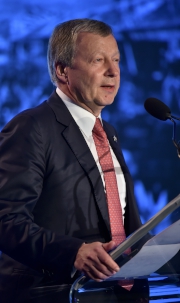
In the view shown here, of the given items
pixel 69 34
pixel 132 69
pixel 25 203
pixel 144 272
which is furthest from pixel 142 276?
pixel 132 69

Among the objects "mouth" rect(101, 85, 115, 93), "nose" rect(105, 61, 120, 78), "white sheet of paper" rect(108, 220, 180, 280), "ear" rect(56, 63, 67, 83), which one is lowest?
"white sheet of paper" rect(108, 220, 180, 280)

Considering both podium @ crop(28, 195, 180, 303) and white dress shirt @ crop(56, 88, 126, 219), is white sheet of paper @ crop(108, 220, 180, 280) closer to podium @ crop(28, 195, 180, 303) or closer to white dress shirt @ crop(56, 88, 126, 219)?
podium @ crop(28, 195, 180, 303)

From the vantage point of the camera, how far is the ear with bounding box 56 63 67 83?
1.80m

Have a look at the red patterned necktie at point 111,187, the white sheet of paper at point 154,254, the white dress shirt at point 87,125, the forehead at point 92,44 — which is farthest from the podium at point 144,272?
the forehead at point 92,44

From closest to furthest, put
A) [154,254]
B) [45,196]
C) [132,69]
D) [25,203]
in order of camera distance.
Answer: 1. [154,254]
2. [25,203]
3. [45,196]
4. [132,69]

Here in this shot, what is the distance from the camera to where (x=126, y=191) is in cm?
172

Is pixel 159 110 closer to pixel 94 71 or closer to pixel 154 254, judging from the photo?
pixel 94 71

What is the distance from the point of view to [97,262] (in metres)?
1.09

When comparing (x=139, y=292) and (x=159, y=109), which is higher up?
(x=159, y=109)

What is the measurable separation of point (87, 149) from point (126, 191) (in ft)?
0.73

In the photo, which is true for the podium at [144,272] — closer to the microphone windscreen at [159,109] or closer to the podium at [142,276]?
the podium at [142,276]

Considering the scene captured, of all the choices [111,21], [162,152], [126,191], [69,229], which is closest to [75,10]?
[111,21]

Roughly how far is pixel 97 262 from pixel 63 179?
0.46m

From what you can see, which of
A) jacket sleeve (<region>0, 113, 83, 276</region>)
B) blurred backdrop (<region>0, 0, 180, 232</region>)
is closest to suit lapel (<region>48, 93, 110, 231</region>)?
jacket sleeve (<region>0, 113, 83, 276</region>)
